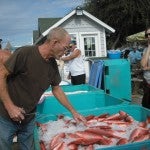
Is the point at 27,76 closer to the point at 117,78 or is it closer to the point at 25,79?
the point at 25,79

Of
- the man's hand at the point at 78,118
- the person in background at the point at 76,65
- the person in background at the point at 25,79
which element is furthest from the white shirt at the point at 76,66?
the person in background at the point at 25,79

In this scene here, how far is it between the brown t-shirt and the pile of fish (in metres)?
0.54

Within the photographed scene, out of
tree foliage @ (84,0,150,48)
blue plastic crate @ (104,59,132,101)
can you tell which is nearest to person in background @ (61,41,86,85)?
blue plastic crate @ (104,59,132,101)

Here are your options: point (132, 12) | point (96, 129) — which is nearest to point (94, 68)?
point (96, 129)

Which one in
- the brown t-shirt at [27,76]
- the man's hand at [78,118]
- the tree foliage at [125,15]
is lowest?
the man's hand at [78,118]

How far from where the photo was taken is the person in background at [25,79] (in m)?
4.06

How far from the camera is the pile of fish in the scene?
4297 mm

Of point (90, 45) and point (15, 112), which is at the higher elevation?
point (90, 45)

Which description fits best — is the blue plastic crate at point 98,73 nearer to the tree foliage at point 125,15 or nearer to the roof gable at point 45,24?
the roof gable at point 45,24

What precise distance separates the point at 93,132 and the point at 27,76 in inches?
41.5

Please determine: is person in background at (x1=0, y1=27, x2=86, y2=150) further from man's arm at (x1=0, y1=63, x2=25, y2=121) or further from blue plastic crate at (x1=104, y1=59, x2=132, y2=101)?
blue plastic crate at (x1=104, y1=59, x2=132, y2=101)

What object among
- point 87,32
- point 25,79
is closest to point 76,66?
point 25,79

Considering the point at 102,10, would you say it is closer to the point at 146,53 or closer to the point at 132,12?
the point at 132,12

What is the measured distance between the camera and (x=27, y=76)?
167 inches
